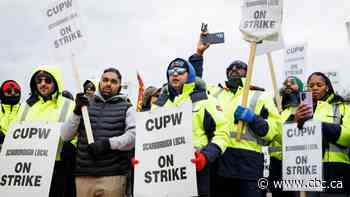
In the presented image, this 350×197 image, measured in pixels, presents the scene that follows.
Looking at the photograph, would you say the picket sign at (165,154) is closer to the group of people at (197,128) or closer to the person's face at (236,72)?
the group of people at (197,128)

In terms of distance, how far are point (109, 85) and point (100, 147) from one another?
0.80 metres

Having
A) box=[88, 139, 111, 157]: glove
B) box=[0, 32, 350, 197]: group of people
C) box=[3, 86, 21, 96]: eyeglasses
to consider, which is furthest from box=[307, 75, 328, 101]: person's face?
box=[3, 86, 21, 96]: eyeglasses

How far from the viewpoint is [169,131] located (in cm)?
544

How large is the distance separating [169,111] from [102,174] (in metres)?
1.28

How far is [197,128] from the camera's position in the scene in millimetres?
5836

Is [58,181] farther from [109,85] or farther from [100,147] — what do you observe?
[109,85]

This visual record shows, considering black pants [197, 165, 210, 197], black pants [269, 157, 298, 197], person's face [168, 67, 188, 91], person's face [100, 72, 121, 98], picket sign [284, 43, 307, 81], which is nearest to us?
black pants [197, 165, 210, 197]

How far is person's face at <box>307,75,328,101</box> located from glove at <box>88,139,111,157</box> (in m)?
3.16

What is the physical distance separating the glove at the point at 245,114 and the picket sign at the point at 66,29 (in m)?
1.96

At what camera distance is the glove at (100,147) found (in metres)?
6.13

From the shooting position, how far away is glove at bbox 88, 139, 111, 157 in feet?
20.1

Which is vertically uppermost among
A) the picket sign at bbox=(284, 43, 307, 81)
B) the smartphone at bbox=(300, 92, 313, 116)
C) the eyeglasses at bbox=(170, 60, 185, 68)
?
the picket sign at bbox=(284, 43, 307, 81)

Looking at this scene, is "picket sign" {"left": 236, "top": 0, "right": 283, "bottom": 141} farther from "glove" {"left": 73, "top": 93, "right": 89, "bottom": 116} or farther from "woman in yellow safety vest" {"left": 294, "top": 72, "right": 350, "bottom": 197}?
"glove" {"left": 73, "top": 93, "right": 89, "bottom": 116}

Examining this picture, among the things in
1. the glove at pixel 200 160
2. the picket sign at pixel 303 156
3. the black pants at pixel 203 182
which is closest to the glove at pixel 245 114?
the picket sign at pixel 303 156
